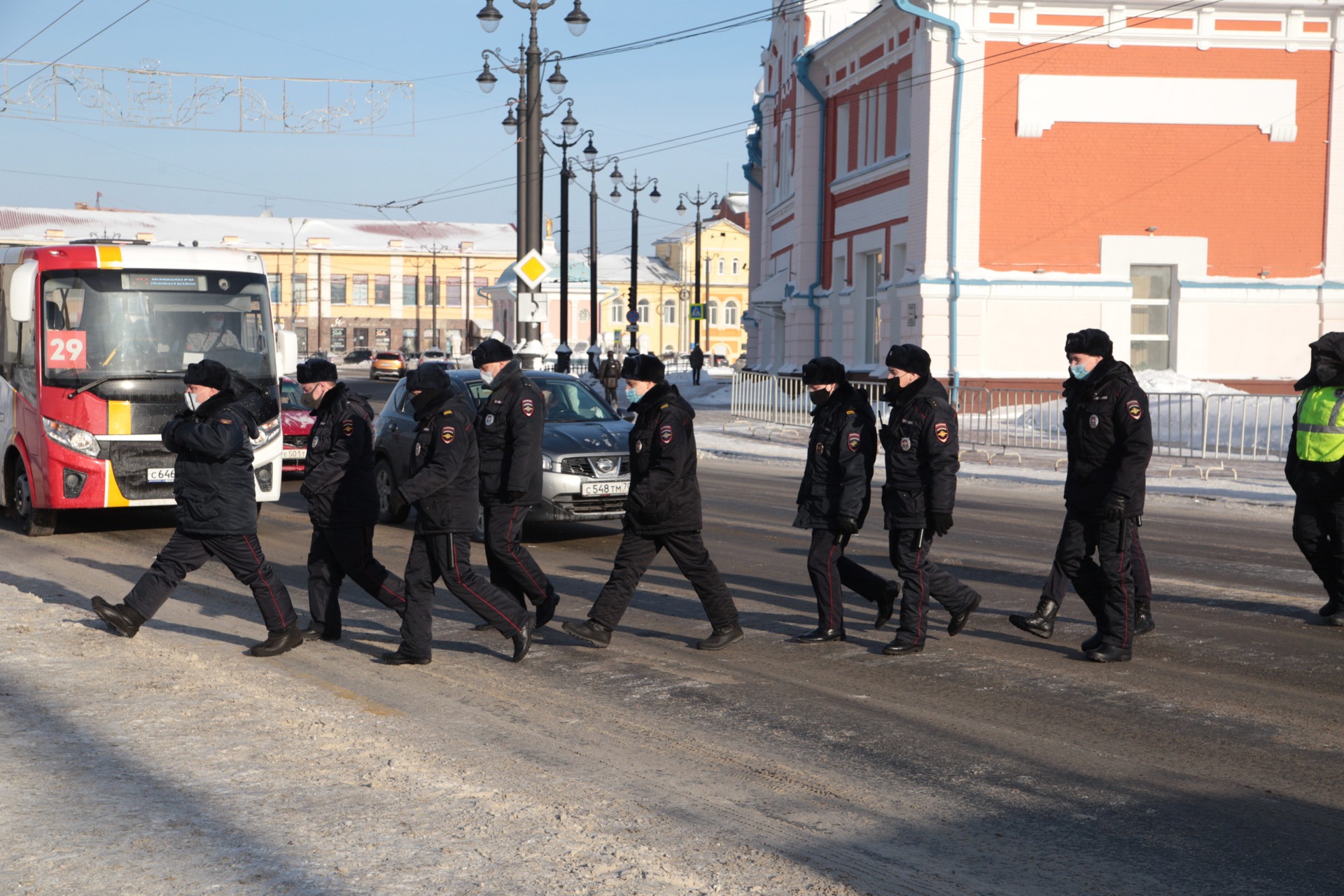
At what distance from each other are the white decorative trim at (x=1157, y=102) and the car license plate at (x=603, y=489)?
65.4ft

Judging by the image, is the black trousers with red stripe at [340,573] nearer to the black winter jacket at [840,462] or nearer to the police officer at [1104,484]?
the black winter jacket at [840,462]

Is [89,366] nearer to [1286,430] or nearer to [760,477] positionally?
[760,477]

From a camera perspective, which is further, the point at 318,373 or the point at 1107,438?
the point at 318,373

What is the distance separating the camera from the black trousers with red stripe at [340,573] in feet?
24.7

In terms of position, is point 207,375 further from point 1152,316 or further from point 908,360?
point 1152,316

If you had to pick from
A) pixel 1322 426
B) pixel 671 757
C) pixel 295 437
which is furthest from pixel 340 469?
pixel 295 437

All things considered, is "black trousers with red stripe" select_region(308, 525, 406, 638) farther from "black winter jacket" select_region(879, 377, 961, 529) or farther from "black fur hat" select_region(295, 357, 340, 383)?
"black winter jacket" select_region(879, 377, 961, 529)

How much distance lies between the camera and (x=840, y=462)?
24.6 ft

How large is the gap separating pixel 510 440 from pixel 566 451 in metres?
4.44

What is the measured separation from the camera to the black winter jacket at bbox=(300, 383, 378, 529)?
756 centimetres

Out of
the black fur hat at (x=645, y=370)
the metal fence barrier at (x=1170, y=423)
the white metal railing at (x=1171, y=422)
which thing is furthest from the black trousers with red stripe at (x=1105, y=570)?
the white metal railing at (x=1171, y=422)

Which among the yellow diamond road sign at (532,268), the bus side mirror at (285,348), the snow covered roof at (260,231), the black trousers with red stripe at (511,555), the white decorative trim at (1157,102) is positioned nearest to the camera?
the black trousers with red stripe at (511,555)

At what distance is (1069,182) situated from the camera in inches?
1153

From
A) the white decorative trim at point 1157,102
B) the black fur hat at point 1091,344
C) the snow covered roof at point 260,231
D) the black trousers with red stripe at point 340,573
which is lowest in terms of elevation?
the black trousers with red stripe at point 340,573
